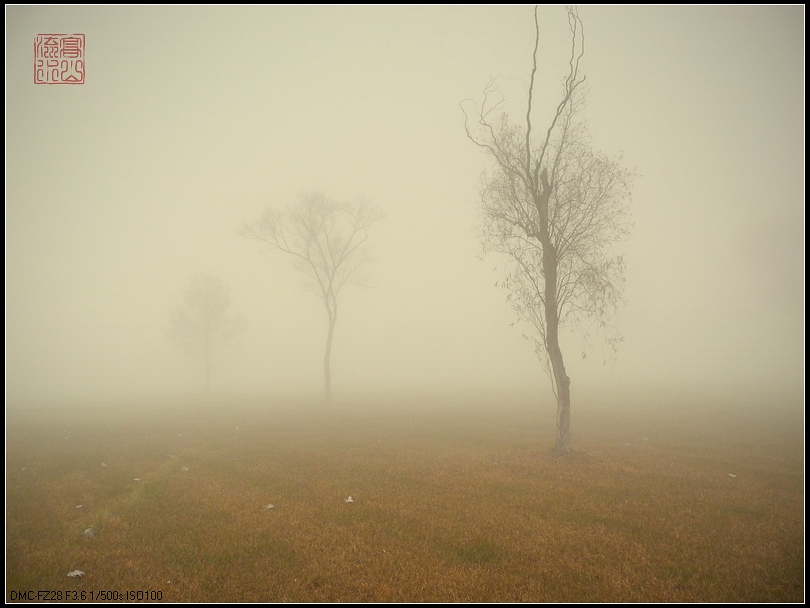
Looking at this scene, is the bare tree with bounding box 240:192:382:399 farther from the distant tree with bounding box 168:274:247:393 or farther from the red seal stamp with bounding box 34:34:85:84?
the distant tree with bounding box 168:274:247:393

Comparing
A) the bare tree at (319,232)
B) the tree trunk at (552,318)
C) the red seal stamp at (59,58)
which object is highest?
the red seal stamp at (59,58)

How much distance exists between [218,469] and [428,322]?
156005 millimetres

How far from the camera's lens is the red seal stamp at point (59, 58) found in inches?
1180

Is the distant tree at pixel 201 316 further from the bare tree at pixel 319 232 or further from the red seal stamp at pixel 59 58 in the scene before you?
the red seal stamp at pixel 59 58

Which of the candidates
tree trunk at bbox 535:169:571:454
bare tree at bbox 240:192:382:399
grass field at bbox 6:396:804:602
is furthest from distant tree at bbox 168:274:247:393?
tree trunk at bbox 535:169:571:454

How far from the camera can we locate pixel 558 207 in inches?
729

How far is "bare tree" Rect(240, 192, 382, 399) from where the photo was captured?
41.4m

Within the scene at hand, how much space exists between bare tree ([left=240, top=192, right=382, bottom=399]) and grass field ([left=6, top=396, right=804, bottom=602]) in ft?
79.8

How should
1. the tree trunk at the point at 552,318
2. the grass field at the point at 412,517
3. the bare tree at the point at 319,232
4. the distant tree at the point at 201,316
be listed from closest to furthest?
the grass field at the point at 412,517
the tree trunk at the point at 552,318
the bare tree at the point at 319,232
the distant tree at the point at 201,316

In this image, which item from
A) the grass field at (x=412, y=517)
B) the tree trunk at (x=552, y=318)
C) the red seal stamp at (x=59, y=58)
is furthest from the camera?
the red seal stamp at (x=59, y=58)

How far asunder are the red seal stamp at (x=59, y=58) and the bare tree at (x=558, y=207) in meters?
35.1

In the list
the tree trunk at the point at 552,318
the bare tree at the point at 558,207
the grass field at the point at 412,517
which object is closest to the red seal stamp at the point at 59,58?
the grass field at the point at 412,517

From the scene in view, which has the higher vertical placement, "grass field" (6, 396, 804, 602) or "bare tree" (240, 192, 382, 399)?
"bare tree" (240, 192, 382, 399)

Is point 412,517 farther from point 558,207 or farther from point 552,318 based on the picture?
point 558,207
